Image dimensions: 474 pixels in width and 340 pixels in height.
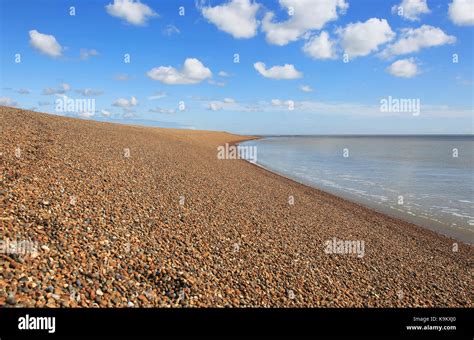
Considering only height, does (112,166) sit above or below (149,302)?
above

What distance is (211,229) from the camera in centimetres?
1121

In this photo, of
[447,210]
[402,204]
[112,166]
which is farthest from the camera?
[402,204]

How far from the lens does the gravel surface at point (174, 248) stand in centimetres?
641

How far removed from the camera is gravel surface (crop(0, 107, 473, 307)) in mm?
6406

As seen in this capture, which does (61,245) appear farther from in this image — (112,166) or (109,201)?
(112,166)

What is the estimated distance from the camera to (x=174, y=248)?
8.91 meters

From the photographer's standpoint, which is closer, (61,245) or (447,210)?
(61,245)

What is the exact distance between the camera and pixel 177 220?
36.8ft
